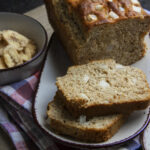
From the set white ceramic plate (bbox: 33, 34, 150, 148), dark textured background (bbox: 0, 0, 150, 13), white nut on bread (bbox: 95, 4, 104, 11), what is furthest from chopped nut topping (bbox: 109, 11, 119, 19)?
dark textured background (bbox: 0, 0, 150, 13)

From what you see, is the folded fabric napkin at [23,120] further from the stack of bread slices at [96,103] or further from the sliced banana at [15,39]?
the sliced banana at [15,39]

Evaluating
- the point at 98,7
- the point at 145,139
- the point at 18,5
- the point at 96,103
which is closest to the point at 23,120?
the point at 96,103

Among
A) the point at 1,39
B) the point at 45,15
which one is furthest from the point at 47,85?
the point at 45,15

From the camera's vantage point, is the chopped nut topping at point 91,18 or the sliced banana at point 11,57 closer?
the chopped nut topping at point 91,18

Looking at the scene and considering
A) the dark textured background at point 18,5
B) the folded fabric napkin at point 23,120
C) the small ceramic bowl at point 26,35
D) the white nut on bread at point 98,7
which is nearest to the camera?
the folded fabric napkin at point 23,120

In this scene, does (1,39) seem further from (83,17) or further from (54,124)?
(54,124)

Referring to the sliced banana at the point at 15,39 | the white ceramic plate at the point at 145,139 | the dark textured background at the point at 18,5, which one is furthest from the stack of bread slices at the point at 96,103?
the dark textured background at the point at 18,5

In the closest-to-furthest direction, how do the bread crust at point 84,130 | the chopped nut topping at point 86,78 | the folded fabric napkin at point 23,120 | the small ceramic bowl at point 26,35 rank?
the bread crust at point 84,130, the folded fabric napkin at point 23,120, the chopped nut topping at point 86,78, the small ceramic bowl at point 26,35

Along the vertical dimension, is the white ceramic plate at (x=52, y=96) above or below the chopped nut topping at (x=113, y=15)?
below
